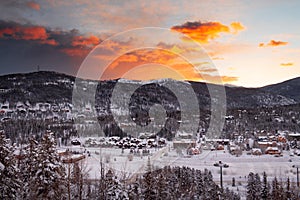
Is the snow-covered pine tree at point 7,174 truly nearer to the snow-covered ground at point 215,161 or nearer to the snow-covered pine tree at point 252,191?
the snow-covered pine tree at point 252,191

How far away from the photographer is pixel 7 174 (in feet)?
29.2

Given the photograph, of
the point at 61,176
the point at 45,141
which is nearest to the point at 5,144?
the point at 45,141

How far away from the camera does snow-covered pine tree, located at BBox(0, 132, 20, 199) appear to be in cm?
845

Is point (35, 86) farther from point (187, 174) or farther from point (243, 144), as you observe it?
point (187, 174)

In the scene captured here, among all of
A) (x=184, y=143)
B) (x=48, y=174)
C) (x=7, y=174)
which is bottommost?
(x=184, y=143)

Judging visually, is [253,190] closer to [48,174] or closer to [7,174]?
[48,174]

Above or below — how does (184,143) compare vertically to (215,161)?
above

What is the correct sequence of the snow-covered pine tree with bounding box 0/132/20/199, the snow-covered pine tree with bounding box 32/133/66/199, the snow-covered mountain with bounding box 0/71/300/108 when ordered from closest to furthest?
the snow-covered pine tree with bounding box 0/132/20/199, the snow-covered pine tree with bounding box 32/133/66/199, the snow-covered mountain with bounding box 0/71/300/108

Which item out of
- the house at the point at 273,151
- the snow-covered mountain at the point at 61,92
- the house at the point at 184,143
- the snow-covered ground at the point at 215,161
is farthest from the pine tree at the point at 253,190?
the snow-covered mountain at the point at 61,92

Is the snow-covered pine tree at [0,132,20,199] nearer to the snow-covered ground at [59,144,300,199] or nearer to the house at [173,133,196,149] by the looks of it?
the snow-covered ground at [59,144,300,199]

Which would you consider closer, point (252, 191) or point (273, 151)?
point (252, 191)

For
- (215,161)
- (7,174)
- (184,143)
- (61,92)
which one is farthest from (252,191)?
(61,92)

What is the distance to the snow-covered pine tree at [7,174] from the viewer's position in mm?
8453

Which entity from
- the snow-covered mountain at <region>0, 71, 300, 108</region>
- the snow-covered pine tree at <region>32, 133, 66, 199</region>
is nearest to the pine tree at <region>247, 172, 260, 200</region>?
the snow-covered pine tree at <region>32, 133, 66, 199</region>
